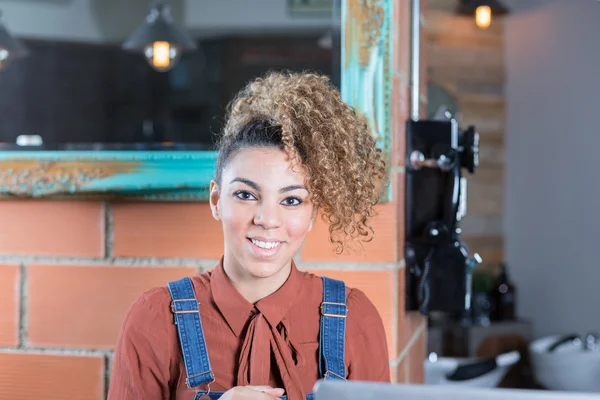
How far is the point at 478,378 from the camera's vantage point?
2.13 meters

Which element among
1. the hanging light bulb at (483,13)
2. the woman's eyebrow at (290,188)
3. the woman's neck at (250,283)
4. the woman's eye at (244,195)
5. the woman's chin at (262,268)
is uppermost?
the hanging light bulb at (483,13)

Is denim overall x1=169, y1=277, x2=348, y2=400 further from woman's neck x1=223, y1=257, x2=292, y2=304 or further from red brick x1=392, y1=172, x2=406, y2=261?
red brick x1=392, y1=172, x2=406, y2=261

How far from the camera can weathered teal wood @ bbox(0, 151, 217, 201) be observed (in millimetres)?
1210

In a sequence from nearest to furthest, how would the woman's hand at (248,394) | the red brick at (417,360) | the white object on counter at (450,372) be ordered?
the woman's hand at (248,394)
the red brick at (417,360)
the white object on counter at (450,372)

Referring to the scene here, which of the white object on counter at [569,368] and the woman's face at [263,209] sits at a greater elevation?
the woman's face at [263,209]

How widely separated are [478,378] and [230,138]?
1394 millimetres

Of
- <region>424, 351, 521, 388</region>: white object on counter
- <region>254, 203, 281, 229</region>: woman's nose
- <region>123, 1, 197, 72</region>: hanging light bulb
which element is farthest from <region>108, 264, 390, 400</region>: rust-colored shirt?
<region>424, 351, 521, 388</region>: white object on counter

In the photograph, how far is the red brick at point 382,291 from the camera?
121 cm

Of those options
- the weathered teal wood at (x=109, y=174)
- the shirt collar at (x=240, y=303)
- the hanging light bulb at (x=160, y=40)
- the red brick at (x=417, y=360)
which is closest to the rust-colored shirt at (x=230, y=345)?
the shirt collar at (x=240, y=303)

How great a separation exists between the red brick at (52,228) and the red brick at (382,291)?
44cm

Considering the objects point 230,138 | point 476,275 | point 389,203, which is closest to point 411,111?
point 389,203

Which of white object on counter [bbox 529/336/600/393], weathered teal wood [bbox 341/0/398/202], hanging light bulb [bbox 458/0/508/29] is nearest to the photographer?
weathered teal wood [bbox 341/0/398/202]

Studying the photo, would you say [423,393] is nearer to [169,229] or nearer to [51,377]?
[169,229]

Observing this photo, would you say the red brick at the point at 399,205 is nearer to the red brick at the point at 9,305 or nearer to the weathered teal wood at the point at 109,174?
the weathered teal wood at the point at 109,174
